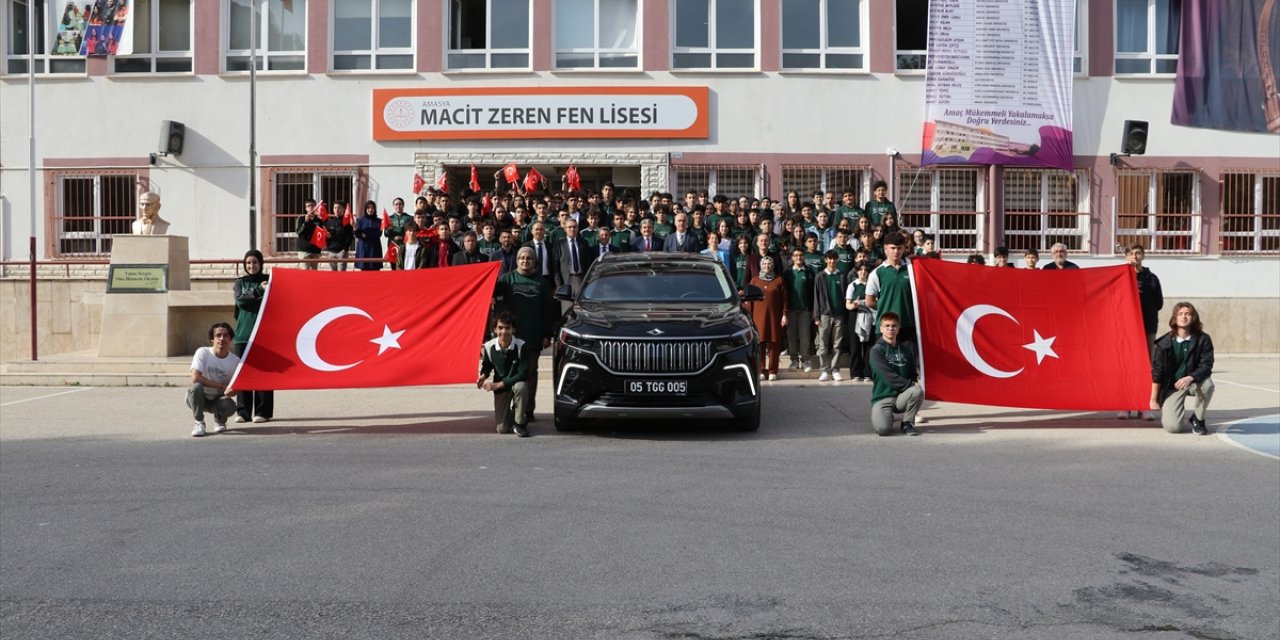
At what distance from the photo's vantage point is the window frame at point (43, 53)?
25438mm

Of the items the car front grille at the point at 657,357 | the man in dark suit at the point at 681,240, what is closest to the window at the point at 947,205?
the man in dark suit at the point at 681,240

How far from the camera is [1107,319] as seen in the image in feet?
42.1

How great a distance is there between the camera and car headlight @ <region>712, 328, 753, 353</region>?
37.5 feet

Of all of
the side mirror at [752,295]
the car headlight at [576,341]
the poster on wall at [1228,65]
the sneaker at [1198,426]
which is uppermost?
the poster on wall at [1228,65]

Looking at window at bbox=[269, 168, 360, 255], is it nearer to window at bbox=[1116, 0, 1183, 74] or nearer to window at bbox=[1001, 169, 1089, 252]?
window at bbox=[1001, 169, 1089, 252]

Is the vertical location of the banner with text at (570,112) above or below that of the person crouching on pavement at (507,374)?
above

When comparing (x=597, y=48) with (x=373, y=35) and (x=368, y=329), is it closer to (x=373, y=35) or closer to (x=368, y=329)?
(x=373, y=35)

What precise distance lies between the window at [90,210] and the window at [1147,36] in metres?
21.3

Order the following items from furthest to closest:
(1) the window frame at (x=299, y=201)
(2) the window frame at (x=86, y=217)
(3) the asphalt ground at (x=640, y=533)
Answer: (2) the window frame at (x=86, y=217) → (1) the window frame at (x=299, y=201) → (3) the asphalt ground at (x=640, y=533)

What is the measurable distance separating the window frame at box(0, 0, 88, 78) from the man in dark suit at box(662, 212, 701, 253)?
15411 millimetres

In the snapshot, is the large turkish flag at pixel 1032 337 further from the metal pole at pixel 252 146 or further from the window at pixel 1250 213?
the metal pole at pixel 252 146

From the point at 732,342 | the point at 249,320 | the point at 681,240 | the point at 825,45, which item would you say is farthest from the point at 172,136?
the point at 732,342

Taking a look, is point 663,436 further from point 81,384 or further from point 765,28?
point 765,28


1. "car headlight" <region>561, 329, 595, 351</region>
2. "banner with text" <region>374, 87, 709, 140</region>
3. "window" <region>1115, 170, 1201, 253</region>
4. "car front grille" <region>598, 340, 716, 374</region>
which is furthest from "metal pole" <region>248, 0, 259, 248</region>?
"window" <region>1115, 170, 1201, 253</region>
